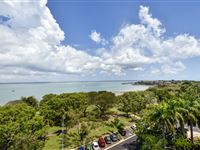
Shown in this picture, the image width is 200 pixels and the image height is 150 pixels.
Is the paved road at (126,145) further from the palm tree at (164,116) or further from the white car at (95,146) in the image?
the palm tree at (164,116)

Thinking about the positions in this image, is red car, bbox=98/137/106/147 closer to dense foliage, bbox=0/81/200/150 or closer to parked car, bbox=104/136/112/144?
parked car, bbox=104/136/112/144

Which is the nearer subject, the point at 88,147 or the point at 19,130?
the point at 19,130

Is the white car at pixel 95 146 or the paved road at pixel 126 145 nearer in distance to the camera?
the white car at pixel 95 146

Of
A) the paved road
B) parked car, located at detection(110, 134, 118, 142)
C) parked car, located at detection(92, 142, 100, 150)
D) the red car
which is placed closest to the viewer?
parked car, located at detection(92, 142, 100, 150)

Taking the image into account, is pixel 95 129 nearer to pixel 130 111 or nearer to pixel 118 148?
pixel 118 148

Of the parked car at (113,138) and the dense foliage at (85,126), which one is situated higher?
the dense foliage at (85,126)

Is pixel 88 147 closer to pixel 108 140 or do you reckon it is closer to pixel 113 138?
pixel 108 140

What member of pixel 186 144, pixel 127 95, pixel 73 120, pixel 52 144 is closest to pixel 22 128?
pixel 52 144

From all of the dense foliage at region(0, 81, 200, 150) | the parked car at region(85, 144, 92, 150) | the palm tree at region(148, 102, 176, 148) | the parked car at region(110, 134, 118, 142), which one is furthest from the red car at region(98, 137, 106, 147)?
the palm tree at region(148, 102, 176, 148)

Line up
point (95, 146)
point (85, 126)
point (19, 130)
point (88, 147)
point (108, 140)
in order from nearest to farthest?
point (19, 130) → point (88, 147) → point (95, 146) → point (108, 140) → point (85, 126)

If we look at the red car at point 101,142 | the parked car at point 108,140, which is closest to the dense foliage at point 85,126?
the red car at point 101,142

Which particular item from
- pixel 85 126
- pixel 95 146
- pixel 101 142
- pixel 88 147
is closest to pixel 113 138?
pixel 101 142

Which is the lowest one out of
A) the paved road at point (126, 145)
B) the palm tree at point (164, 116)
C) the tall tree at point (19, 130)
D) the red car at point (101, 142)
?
the paved road at point (126, 145)
